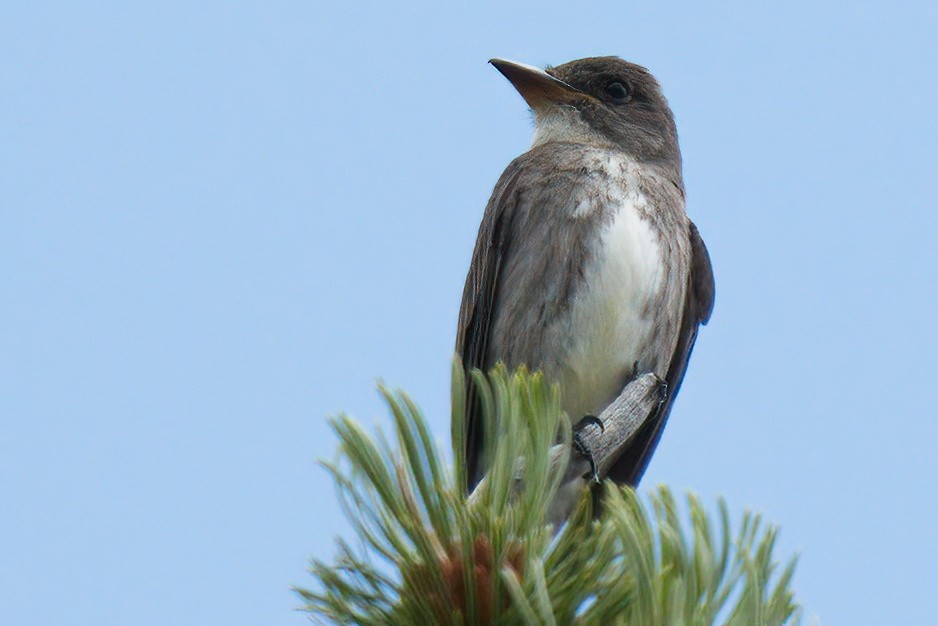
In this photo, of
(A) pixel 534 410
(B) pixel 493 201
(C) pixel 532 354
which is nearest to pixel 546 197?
(B) pixel 493 201

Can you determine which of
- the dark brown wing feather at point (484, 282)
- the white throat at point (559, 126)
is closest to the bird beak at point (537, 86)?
the white throat at point (559, 126)

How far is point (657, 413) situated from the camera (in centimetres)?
595

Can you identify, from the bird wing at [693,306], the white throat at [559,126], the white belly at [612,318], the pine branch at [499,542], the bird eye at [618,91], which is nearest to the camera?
the pine branch at [499,542]

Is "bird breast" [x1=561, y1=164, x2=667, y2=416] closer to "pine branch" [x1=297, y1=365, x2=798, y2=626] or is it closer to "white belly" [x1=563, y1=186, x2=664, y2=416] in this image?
"white belly" [x1=563, y1=186, x2=664, y2=416]

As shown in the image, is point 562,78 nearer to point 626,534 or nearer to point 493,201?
point 493,201

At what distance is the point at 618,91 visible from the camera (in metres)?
7.42

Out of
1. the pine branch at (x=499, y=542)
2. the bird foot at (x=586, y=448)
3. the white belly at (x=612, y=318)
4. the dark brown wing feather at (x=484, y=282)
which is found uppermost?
the dark brown wing feather at (x=484, y=282)

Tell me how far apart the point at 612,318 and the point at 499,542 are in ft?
11.0

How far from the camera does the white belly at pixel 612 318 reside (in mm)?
5797

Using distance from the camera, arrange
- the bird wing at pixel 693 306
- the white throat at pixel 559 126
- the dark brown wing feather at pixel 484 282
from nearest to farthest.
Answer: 1. the dark brown wing feather at pixel 484 282
2. the bird wing at pixel 693 306
3. the white throat at pixel 559 126

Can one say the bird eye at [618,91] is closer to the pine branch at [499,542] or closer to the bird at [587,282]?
the bird at [587,282]

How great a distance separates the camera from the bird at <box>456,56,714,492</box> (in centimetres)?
583

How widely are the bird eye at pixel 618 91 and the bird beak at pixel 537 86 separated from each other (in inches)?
6.6

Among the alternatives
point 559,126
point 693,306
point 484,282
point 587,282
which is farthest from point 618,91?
point 587,282
